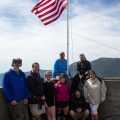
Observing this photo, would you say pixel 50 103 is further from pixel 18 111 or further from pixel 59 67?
pixel 59 67

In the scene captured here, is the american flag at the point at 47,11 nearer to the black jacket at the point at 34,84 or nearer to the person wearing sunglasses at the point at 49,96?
the person wearing sunglasses at the point at 49,96

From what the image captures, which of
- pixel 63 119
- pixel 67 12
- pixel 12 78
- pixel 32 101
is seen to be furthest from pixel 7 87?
pixel 67 12

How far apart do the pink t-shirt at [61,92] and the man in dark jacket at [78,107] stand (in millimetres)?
440

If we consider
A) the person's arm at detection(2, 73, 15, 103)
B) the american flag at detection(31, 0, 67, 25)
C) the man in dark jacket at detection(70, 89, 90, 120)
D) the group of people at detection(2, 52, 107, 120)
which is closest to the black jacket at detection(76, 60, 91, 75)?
the group of people at detection(2, 52, 107, 120)

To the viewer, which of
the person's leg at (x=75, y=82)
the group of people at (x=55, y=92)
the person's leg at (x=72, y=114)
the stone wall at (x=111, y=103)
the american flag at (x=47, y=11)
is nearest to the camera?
the group of people at (x=55, y=92)

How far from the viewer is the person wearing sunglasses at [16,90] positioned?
6.77 meters

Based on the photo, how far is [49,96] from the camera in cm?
800

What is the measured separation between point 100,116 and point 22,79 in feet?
12.2

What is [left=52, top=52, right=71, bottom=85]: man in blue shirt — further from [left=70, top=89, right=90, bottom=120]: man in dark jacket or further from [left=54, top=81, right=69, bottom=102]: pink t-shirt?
[left=70, top=89, right=90, bottom=120]: man in dark jacket

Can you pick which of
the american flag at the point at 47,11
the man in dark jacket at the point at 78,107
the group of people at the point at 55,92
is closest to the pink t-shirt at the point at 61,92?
the group of people at the point at 55,92

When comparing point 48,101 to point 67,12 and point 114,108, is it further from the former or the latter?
point 67,12

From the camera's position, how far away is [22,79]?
7.05 metres

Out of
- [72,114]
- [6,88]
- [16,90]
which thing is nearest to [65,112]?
[72,114]

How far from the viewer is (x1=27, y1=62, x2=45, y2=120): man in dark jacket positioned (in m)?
7.26
